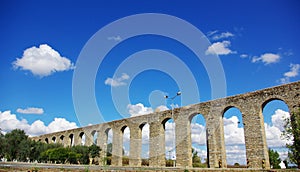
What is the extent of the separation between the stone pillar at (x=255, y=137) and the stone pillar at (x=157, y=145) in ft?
32.0

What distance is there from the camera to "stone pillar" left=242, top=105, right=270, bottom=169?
66.1 feet

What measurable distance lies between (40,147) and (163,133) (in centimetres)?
1983

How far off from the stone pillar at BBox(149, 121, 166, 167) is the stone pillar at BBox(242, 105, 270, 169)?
32.0ft

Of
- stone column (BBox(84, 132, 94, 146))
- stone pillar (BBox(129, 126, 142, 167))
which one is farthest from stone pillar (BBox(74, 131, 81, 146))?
stone pillar (BBox(129, 126, 142, 167))

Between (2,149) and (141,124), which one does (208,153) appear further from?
(2,149)

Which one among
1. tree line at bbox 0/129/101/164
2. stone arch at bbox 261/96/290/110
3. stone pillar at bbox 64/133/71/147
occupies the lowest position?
tree line at bbox 0/129/101/164

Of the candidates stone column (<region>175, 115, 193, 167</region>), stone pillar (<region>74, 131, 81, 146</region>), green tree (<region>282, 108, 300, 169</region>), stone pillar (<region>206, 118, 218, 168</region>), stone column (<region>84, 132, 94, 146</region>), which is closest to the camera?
green tree (<region>282, 108, 300, 169</region>)

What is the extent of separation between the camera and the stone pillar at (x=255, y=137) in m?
20.2

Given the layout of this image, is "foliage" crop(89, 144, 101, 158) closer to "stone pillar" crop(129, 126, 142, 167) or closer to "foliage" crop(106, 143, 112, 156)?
"foliage" crop(106, 143, 112, 156)

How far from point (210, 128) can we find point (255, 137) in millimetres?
4143

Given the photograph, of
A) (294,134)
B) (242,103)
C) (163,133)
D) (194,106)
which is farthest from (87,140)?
(294,134)

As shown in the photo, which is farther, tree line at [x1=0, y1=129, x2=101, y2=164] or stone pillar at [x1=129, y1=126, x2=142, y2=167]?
stone pillar at [x1=129, y1=126, x2=142, y2=167]

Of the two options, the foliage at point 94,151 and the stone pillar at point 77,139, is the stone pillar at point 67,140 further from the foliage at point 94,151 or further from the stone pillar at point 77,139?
the foliage at point 94,151

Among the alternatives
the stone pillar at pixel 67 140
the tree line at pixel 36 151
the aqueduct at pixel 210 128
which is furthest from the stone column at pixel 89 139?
the stone pillar at pixel 67 140
